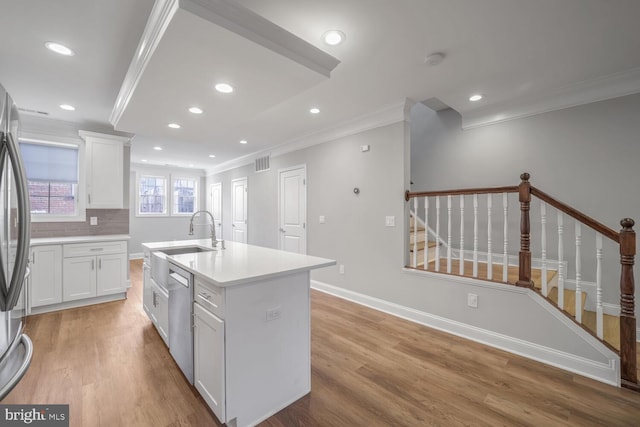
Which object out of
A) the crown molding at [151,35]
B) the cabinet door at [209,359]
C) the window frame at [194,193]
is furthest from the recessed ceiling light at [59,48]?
the window frame at [194,193]

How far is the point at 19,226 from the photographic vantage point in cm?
110

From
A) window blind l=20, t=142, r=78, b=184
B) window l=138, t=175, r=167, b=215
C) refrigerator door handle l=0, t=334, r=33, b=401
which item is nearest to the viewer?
refrigerator door handle l=0, t=334, r=33, b=401

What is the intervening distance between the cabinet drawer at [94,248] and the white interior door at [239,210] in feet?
8.62

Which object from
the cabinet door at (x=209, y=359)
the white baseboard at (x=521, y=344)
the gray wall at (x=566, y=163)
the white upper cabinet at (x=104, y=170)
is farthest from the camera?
the white upper cabinet at (x=104, y=170)

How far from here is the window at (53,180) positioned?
369 centimetres

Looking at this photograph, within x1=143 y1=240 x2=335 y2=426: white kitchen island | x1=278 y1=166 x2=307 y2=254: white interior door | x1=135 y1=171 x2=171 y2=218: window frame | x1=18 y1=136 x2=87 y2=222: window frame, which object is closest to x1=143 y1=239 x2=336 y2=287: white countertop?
x1=143 y1=240 x2=335 y2=426: white kitchen island

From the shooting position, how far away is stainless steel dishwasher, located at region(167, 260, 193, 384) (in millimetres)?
1871

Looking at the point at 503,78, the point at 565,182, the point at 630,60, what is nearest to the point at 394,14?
the point at 503,78

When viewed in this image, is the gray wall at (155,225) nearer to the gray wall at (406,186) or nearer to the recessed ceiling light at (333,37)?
the gray wall at (406,186)

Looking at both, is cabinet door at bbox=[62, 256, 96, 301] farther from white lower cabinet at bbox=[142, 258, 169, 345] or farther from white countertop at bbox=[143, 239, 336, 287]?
white countertop at bbox=[143, 239, 336, 287]

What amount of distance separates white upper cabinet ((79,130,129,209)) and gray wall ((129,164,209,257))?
10.3 feet

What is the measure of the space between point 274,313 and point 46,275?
142 inches

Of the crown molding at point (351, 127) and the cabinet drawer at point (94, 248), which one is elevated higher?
the crown molding at point (351, 127)

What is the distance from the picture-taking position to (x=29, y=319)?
3.20 metres
